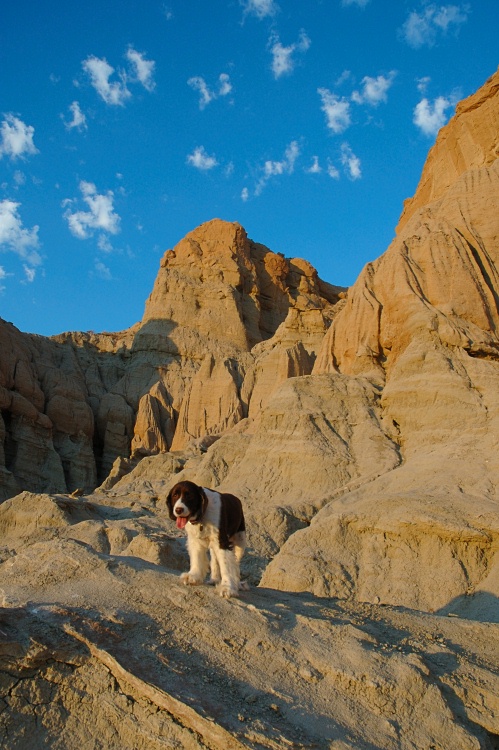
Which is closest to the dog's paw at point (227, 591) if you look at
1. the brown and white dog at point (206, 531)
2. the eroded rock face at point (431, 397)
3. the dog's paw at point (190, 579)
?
the brown and white dog at point (206, 531)

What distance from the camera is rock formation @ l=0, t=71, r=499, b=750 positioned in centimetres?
466

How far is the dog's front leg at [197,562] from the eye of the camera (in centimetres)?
654

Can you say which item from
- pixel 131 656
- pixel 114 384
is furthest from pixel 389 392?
pixel 114 384

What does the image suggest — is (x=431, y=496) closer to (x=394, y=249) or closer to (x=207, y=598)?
(x=207, y=598)

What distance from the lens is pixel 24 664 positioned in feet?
14.9

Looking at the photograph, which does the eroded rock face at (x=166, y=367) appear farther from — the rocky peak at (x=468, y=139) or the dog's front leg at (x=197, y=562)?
the dog's front leg at (x=197, y=562)

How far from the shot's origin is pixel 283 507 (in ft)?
64.1

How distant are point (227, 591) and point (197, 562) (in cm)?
53

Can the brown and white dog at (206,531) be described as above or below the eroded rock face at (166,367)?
below

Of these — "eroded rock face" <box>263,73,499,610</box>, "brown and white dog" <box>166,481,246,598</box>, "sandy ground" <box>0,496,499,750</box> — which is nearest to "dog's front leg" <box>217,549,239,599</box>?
"brown and white dog" <box>166,481,246,598</box>

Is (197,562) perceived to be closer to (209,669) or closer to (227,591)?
(227,591)

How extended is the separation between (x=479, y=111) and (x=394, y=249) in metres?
12.8

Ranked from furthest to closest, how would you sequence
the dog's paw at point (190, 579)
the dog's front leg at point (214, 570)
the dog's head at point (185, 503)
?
the dog's front leg at point (214, 570) < the dog's paw at point (190, 579) < the dog's head at point (185, 503)

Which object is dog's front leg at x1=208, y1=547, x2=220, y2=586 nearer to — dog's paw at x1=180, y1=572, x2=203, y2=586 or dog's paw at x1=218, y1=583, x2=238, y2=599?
dog's paw at x1=180, y1=572, x2=203, y2=586
